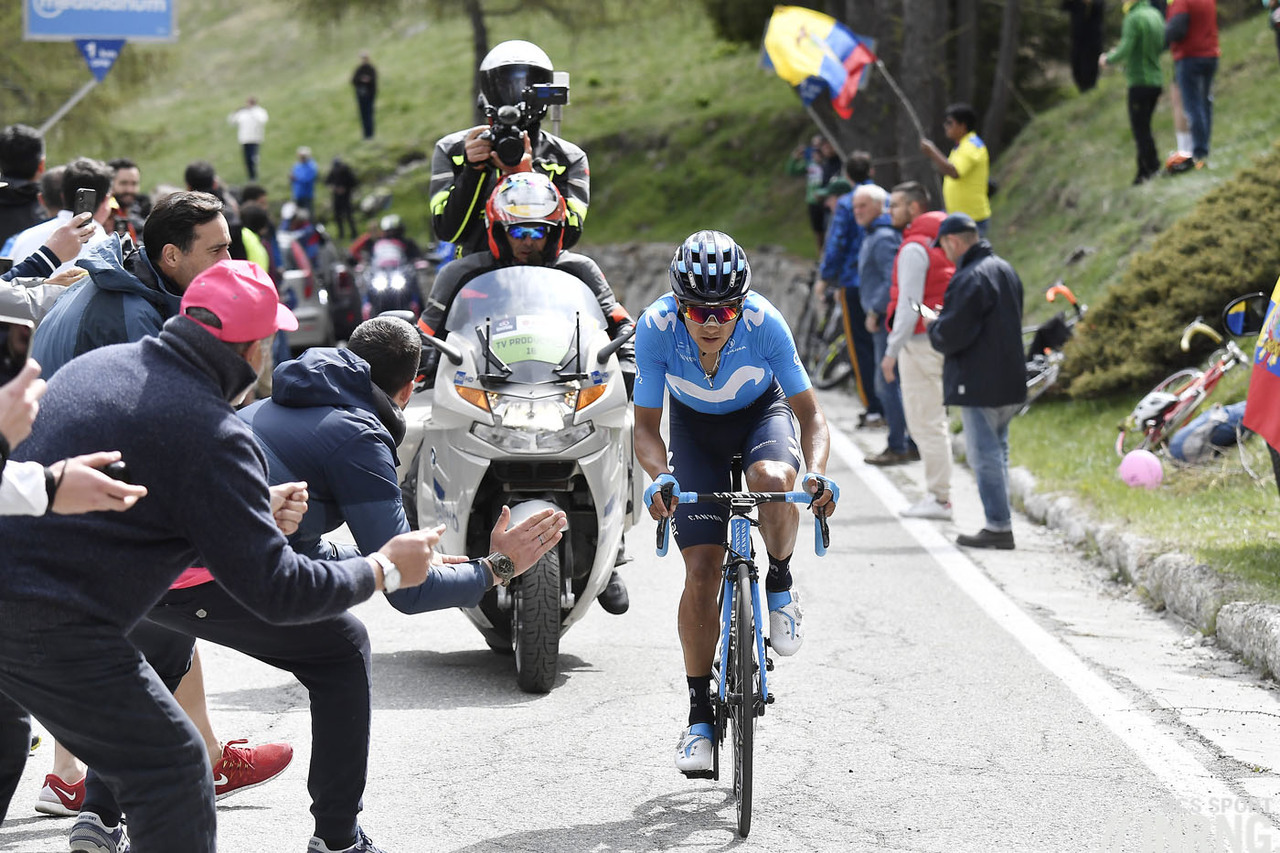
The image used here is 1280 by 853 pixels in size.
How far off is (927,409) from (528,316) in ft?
16.7

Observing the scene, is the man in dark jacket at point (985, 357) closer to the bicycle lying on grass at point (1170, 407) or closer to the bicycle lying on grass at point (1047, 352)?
the bicycle lying on grass at point (1170, 407)

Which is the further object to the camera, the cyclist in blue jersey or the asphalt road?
the cyclist in blue jersey

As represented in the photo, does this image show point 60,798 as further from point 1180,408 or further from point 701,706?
point 1180,408

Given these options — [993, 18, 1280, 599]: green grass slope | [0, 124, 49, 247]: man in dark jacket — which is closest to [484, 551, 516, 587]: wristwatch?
[993, 18, 1280, 599]: green grass slope

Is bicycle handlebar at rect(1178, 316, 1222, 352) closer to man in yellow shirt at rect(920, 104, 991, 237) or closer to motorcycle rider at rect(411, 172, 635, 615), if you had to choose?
man in yellow shirt at rect(920, 104, 991, 237)

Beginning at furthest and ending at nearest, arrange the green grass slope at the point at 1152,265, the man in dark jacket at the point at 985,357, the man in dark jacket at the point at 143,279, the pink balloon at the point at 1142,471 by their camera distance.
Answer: the pink balloon at the point at 1142,471, the man in dark jacket at the point at 985,357, the green grass slope at the point at 1152,265, the man in dark jacket at the point at 143,279

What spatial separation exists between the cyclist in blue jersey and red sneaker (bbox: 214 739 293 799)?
4.57 ft

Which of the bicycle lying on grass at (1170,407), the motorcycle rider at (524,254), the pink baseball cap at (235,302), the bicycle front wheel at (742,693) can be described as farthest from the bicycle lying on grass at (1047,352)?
the pink baseball cap at (235,302)

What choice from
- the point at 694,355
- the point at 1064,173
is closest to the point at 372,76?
the point at 1064,173

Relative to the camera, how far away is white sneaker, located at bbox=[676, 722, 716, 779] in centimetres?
579

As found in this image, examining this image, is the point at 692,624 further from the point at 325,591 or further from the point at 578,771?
the point at 325,591

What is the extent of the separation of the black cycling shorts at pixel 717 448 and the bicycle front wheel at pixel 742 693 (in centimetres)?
36

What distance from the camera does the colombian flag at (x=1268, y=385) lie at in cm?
826

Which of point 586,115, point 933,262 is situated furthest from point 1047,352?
point 586,115
